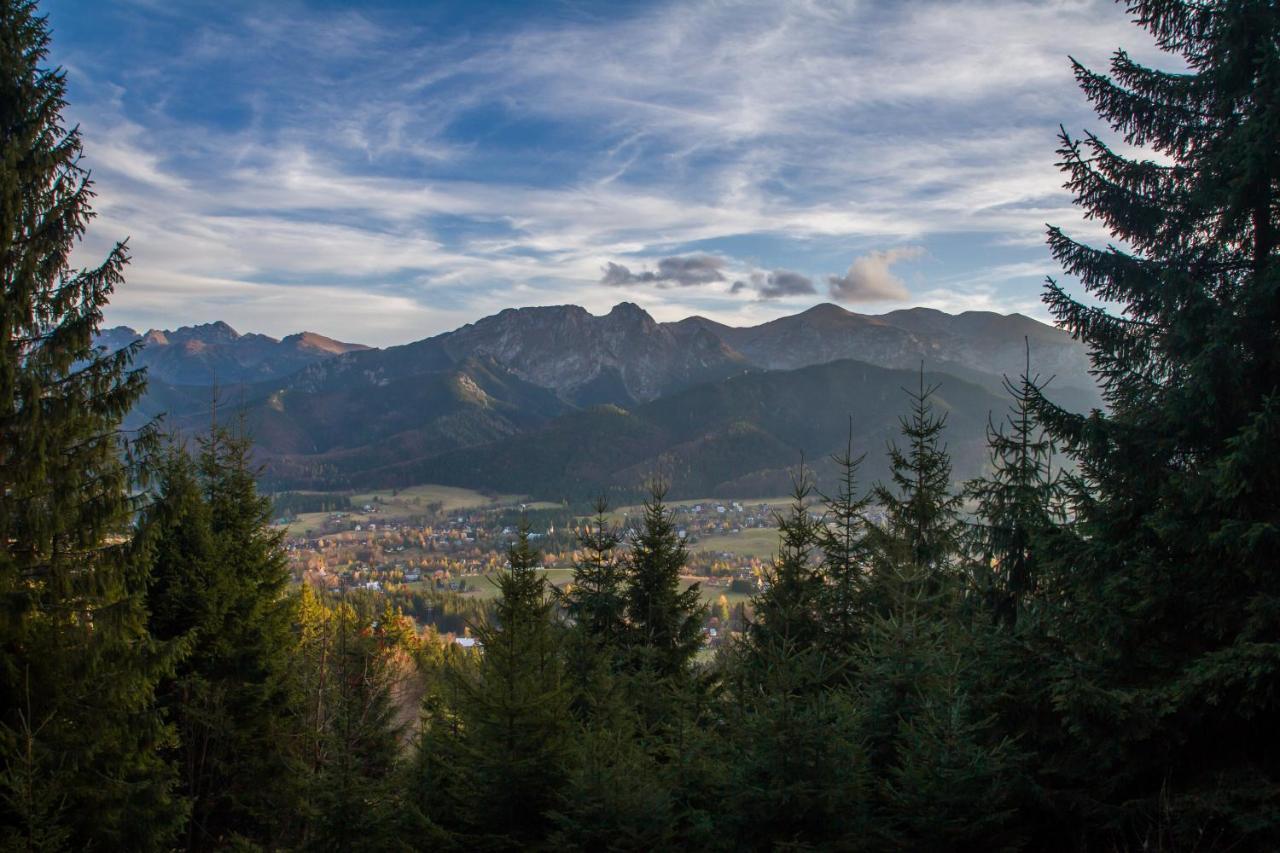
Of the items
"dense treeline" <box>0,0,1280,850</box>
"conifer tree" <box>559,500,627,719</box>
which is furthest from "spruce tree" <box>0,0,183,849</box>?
"conifer tree" <box>559,500,627,719</box>

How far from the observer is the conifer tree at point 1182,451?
6.65 metres

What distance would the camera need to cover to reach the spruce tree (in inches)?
362

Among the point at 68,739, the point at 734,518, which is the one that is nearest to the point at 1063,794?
the point at 68,739

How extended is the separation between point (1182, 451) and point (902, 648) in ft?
12.6

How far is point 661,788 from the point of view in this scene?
275 inches

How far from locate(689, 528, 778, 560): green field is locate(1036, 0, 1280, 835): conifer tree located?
100897mm

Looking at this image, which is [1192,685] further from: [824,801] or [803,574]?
[803,574]

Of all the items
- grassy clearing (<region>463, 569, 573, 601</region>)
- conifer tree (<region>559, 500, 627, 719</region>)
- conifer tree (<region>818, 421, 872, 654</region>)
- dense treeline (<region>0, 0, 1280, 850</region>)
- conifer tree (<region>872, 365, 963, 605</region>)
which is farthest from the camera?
grassy clearing (<region>463, 569, 573, 601</region>)

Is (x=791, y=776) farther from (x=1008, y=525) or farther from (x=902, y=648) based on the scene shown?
(x=1008, y=525)

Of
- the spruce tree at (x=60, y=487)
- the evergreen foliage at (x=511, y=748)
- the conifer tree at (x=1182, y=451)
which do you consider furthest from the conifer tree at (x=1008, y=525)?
the spruce tree at (x=60, y=487)

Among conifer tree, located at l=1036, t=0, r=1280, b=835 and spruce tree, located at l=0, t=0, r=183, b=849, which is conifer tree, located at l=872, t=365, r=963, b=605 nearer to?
conifer tree, located at l=1036, t=0, r=1280, b=835

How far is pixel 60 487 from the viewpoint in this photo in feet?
31.3

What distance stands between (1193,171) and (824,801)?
8251mm

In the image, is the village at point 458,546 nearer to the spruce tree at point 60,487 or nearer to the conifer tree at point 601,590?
the conifer tree at point 601,590
